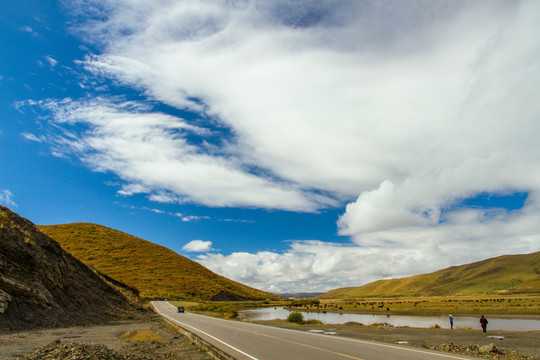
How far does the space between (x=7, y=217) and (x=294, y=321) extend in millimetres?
33281

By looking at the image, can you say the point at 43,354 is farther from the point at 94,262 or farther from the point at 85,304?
the point at 94,262

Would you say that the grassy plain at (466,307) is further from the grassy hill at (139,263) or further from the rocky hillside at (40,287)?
the rocky hillside at (40,287)

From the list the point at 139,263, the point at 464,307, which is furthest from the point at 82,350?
the point at 139,263

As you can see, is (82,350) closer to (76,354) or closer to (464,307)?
(76,354)

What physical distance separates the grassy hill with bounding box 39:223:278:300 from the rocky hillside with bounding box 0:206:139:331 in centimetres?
5514

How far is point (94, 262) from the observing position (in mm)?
109688

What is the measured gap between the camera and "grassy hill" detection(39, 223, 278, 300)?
104 meters

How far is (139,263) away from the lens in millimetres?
121688

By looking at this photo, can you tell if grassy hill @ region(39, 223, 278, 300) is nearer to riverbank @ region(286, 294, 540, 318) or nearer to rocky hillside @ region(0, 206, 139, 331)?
riverbank @ region(286, 294, 540, 318)

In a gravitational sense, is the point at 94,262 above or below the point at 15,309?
above

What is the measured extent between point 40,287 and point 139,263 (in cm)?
10064

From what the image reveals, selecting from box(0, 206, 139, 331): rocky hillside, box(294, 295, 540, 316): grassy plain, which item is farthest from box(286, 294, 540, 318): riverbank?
box(0, 206, 139, 331): rocky hillside

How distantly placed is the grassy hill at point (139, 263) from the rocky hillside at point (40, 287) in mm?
55143

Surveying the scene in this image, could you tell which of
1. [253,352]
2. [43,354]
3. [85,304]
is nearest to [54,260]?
[85,304]
